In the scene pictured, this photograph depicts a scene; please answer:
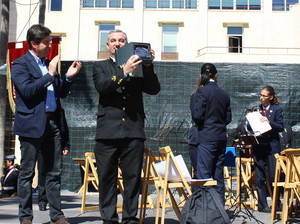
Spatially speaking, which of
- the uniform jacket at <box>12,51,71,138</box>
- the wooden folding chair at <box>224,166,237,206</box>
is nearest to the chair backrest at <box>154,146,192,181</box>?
the uniform jacket at <box>12,51,71,138</box>

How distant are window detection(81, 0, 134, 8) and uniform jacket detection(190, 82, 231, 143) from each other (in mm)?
28674

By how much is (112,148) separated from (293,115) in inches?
262

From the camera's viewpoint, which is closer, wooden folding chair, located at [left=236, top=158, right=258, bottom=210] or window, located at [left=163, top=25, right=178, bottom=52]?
wooden folding chair, located at [left=236, top=158, right=258, bottom=210]

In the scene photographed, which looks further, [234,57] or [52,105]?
[234,57]

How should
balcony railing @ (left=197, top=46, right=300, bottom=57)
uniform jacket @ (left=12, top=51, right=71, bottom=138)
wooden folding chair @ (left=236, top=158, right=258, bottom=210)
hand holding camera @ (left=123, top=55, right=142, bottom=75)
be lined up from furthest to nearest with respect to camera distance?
balcony railing @ (left=197, top=46, right=300, bottom=57), wooden folding chair @ (left=236, top=158, right=258, bottom=210), uniform jacket @ (left=12, top=51, right=71, bottom=138), hand holding camera @ (left=123, top=55, right=142, bottom=75)

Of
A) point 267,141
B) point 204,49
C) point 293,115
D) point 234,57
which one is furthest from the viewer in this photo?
point 204,49

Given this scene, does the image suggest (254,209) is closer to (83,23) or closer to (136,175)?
(136,175)

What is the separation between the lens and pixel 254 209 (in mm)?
7902

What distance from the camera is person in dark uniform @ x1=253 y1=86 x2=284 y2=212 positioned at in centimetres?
748

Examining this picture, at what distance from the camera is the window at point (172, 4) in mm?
33875

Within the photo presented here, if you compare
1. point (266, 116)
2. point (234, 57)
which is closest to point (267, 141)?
point (266, 116)

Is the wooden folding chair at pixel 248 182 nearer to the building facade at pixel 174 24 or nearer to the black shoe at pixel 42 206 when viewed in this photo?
the black shoe at pixel 42 206

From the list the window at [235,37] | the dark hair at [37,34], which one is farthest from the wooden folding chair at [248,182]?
the window at [235,37]

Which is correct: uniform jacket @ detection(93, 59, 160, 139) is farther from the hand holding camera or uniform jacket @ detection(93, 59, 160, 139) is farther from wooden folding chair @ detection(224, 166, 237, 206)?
wooden folding chair @ detection(224, 166, 237, 206)
